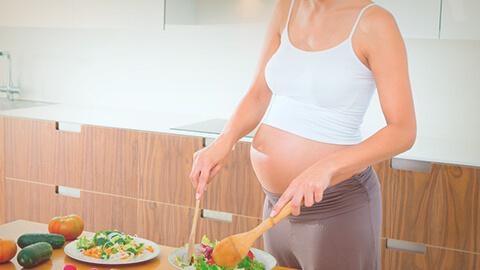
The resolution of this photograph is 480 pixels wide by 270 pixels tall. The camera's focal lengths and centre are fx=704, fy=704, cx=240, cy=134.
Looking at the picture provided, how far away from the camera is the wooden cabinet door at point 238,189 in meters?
2.89

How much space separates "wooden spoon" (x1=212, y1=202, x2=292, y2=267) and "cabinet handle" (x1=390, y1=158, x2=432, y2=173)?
132cm

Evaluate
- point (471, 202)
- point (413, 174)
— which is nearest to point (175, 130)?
point (413, 174)

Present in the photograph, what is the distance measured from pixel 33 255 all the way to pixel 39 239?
0.14 metres

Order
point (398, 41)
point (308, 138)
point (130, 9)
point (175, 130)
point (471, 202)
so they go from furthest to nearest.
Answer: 1. point (130, 9)
2. point (175, 130)
3. point (471, 202)
4. point (308, 138)
5. point (398, 41)

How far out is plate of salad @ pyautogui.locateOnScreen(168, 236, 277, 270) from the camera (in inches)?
58.4

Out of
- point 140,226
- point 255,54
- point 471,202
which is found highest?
point 255,54

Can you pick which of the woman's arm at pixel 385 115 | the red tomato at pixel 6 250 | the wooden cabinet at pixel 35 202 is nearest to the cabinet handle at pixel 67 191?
the wooden cabinet at pixel 35 202

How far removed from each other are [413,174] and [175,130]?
1026mm

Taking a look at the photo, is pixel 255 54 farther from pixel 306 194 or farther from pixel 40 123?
pixel 306 194

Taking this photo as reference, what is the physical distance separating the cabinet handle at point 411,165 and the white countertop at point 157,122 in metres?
0.02

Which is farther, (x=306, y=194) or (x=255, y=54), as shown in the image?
(x=255, y=54)

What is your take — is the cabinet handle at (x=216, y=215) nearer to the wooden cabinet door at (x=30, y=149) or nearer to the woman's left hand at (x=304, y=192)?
the wooden cabinet door at (x=30, y=149)

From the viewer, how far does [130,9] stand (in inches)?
128

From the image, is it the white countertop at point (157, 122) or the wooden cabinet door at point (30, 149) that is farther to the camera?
the wooden cabinet door at point (30, 149)
